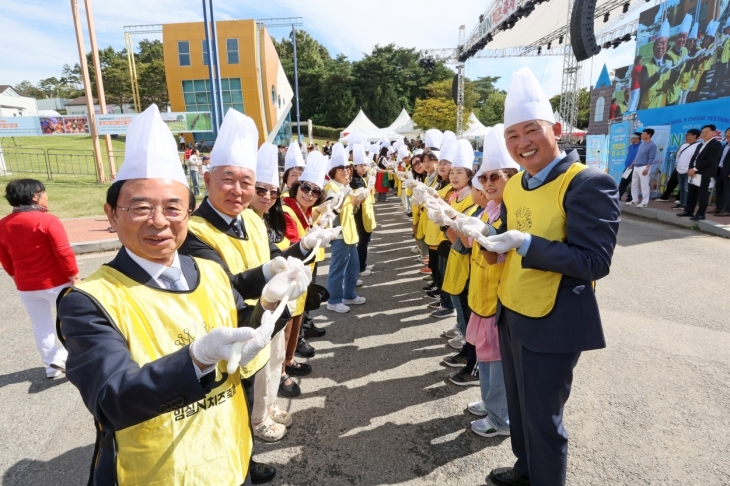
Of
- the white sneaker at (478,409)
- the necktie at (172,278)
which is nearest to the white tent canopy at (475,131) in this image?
the white sneaker at (478,409)

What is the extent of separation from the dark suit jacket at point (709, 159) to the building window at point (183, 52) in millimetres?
33125

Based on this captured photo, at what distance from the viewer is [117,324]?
1228mm

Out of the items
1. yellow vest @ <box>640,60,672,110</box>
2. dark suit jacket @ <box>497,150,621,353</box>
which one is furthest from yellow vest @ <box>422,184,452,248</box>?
yellow vest @ <box>640,60,672,110</box>

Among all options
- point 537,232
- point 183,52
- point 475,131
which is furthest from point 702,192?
point 183,52

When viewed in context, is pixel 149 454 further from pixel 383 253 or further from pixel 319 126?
pixel 319 126

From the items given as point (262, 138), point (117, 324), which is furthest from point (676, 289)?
point (262, 138)

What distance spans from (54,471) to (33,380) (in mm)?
1515

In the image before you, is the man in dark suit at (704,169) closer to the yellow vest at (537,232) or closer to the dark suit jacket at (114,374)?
the yellow vest at (537,232)

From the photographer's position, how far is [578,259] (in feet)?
5.77

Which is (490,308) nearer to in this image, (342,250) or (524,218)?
(524,218)

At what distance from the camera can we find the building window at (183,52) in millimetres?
30766

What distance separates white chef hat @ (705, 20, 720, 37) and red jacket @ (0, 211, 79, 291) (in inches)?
618

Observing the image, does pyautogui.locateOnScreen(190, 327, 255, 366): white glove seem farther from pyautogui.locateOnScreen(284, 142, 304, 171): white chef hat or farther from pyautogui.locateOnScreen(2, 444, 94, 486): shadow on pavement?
pyautogui.locateOnScreen(284, 142, 304, 171): white chef hat

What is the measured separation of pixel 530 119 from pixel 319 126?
189 ft
